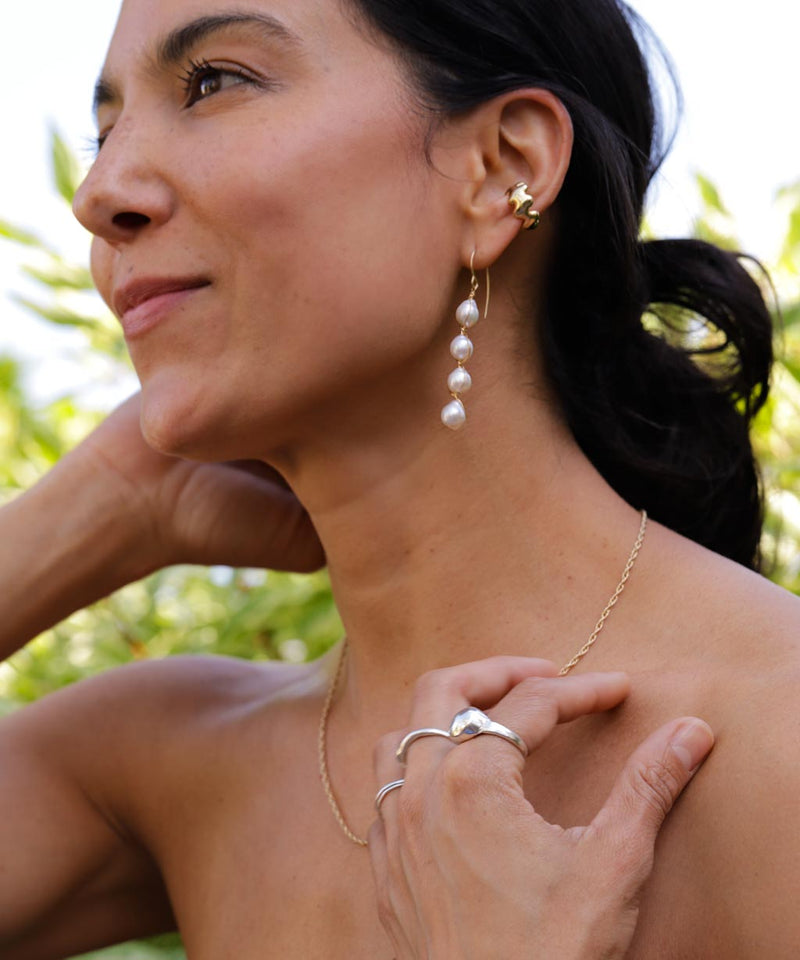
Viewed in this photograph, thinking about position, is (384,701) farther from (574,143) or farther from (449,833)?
(574,143)

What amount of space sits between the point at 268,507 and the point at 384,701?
1.72ft

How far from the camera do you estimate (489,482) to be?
1977mm

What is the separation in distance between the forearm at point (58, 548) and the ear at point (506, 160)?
3.11 ft

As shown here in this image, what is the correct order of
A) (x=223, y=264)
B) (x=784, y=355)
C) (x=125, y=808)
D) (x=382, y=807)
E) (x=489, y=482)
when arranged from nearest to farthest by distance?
(x=382, y=807) < (x=223, y=264) < (x=489, y=482) < (x=125, y=808) < (x=784, y=355)

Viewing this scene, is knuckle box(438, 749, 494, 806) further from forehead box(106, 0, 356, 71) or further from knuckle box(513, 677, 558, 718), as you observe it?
forehead box(106, 0, 356, 71)

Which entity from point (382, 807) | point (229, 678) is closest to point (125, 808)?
point (229, 678)

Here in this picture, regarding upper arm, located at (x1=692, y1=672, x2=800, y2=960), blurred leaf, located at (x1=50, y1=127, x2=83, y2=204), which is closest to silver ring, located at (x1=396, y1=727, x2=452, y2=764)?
upper arm, located at (x1=692, y1=672, x2=800, y2=960)

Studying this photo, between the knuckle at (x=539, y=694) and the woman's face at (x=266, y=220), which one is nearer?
the knuckle at (x=539, y=694)

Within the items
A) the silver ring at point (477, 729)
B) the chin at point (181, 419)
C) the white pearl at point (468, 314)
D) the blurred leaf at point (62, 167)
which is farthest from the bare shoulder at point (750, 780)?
the blurred leaf at point (62, 167)

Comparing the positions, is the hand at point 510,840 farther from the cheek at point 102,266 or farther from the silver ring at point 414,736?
the cheek at point 102,266

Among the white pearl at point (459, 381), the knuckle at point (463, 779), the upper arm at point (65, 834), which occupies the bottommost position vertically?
the upper arm at point (65, 834)

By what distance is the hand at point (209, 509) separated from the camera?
2436 millimetres

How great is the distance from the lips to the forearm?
0.57 m

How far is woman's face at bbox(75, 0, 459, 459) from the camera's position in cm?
181
